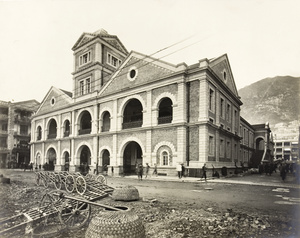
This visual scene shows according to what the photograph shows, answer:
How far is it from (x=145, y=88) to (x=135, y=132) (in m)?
4.55

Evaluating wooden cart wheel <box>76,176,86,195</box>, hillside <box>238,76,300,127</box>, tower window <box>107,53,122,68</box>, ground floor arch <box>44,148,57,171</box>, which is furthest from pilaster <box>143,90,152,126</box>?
ground floor arch <box>44,148,57,171</box>

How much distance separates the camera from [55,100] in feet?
109

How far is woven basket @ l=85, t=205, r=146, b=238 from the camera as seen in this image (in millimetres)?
3656

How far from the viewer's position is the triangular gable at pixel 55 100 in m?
31.5

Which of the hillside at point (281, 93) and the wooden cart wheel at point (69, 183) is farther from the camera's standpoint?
the wooden cart wheel at point (69, 183)

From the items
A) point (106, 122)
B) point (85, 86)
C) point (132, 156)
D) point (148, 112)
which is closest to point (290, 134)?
point (148, 112)

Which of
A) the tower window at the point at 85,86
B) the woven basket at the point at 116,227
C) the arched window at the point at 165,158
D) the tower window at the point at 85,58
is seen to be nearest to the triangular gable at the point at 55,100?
the tower window at the point at 85,86

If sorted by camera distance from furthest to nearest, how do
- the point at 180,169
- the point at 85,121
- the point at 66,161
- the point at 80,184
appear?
the point at 85,121, the point at 66,161, the point at 180,169, the point at 80,184

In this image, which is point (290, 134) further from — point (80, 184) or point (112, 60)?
point (112, 60)

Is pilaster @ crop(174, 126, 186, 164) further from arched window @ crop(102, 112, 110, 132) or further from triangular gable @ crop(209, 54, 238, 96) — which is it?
arched window @ crop(102, 112, 110, 132)

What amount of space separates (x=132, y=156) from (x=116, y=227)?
74.5 ft

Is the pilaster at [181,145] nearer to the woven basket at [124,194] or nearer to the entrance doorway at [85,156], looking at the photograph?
the woven basket at [124,194]

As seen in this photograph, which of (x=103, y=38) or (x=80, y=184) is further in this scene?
(x=103, y=38)

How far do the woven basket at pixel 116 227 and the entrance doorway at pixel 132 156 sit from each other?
21.9 metres
